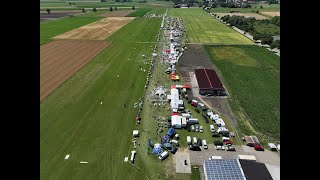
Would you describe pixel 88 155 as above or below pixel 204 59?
below

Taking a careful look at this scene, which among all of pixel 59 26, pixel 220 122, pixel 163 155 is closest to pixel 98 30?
pixel 59 26

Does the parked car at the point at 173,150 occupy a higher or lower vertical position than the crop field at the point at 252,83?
lower

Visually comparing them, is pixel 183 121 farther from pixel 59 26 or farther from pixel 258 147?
pixel 59 26

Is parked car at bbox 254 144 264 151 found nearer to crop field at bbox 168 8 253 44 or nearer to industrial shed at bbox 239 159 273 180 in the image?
industrial shed at bbox 239 159 273 180

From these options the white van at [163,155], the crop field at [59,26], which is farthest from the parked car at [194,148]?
the crop field at [59,26]

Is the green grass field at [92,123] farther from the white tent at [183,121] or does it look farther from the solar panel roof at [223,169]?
the solar panel roof at [223,169]
